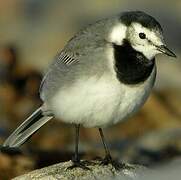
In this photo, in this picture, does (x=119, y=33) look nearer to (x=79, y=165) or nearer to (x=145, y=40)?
(x=145, y=40)

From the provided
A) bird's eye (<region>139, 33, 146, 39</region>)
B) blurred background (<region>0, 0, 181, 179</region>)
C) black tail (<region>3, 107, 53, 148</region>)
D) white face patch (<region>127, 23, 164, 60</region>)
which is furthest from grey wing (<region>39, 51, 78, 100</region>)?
blurred background (<region>0, 0, 181, 179</region>)

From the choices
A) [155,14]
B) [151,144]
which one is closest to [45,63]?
[155,14]

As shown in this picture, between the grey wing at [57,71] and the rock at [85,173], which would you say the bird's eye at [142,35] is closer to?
the grey wing at [57,71]

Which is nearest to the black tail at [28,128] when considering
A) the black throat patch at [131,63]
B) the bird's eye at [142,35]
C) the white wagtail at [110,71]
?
the white wagtail at [110,71]

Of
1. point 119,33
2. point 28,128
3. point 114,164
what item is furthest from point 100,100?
point 28,128

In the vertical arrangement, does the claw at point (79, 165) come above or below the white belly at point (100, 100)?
below
